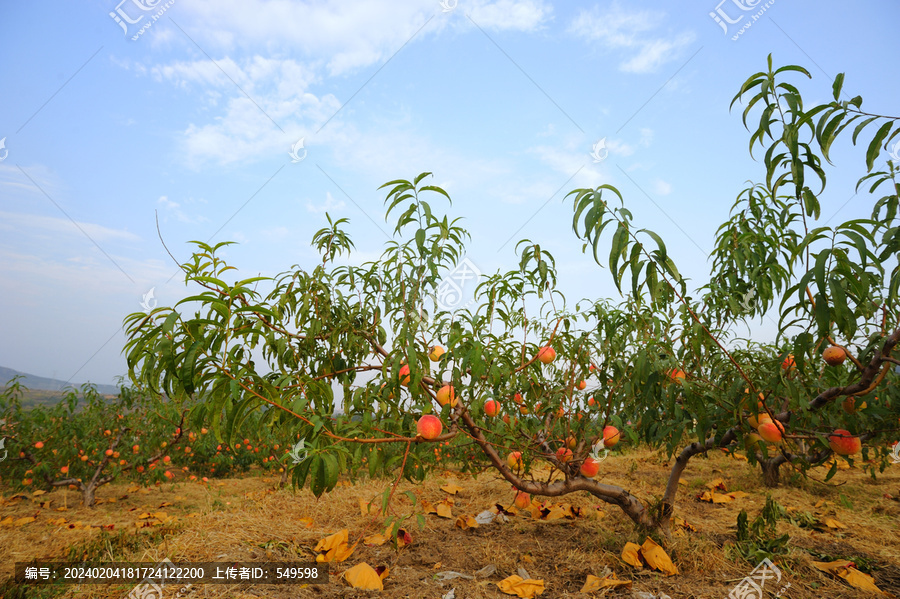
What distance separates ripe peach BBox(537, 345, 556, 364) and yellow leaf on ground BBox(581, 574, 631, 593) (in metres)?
1.10

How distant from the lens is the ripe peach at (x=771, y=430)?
6.90 feet

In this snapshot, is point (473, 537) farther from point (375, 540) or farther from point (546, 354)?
point (546, 354)

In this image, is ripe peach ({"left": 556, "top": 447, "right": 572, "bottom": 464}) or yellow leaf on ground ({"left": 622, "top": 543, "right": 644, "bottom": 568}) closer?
yellow leaf on ground ({"left": 622, "top": 543, "right": 644, "bottom": 568})

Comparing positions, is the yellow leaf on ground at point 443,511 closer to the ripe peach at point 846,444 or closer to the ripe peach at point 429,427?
the ripe peach at point 429,427

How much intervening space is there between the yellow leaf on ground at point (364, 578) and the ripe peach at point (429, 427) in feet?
2.85

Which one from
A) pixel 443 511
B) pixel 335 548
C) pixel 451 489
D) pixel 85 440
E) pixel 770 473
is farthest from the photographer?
pixel 85 440

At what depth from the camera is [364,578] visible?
2293 mm

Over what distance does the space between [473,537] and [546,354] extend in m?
1.33

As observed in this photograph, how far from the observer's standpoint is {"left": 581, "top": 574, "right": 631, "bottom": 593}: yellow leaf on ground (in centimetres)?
224

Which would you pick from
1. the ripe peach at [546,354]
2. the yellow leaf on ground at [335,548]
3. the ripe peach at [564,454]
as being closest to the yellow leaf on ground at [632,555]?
the ripe peach at [564,454]

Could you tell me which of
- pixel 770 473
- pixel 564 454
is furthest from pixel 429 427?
pixel 770 473

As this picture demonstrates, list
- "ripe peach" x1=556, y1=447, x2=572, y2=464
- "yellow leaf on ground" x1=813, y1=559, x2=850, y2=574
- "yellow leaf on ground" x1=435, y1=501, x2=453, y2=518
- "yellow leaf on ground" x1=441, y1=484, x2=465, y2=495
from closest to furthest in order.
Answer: "yellow leaf on ground" x1=813, y1=559, x2=850, y2=574 < "ripe peach" x1=556, y1=447, x2=572, y2=464 < "yellow leaf on ground" x1=435, y1=501, x2=453, y2=518 < "yellow leaf on ground" x1=441, y1=484, x2=465, y2=495

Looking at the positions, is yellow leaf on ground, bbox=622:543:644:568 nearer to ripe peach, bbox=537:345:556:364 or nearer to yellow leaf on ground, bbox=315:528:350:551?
ripe peach, bbox=537:345:556:364

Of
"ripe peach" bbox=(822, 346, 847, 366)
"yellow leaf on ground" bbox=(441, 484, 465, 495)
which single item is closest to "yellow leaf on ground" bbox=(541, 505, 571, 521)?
"yellow leaf on ground" bbox=(441, 484, 465, 495)
